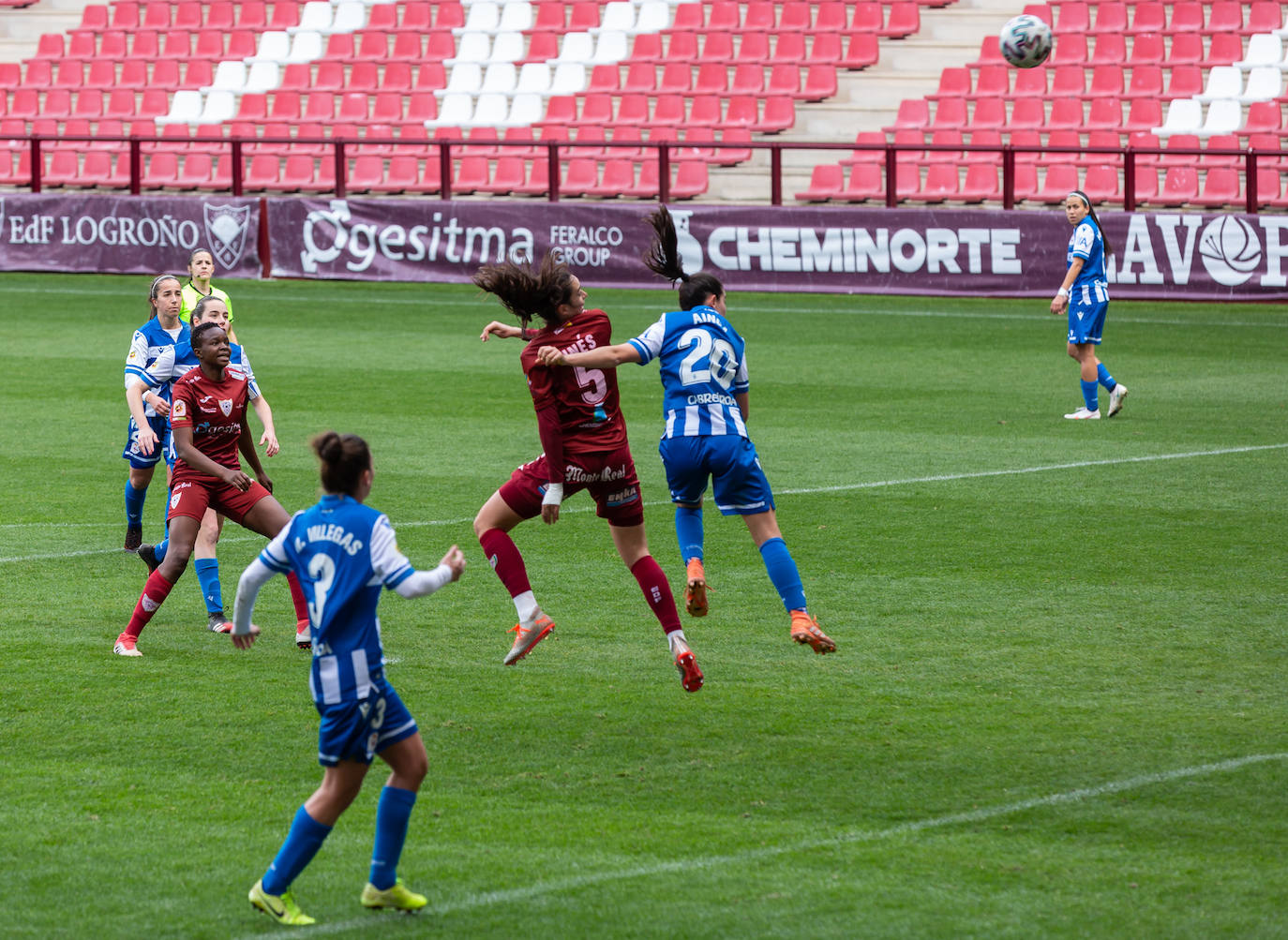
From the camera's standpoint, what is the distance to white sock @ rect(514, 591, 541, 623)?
8.70 m

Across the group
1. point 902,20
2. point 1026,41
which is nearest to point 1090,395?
point 1026,41

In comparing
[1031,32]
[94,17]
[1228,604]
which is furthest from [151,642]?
[94,17]

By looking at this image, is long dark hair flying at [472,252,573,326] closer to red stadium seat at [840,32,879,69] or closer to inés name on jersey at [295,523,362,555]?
inés name on jersey at [295,523,362,555]

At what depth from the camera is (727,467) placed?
29.3 ft

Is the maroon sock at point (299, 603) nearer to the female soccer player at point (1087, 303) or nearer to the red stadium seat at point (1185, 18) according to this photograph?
the female soccer player at point (1087, 303)

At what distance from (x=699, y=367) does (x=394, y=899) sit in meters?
3.76

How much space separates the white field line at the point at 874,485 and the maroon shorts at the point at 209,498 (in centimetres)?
262

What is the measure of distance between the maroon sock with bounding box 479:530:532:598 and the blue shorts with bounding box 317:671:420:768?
3.04 m

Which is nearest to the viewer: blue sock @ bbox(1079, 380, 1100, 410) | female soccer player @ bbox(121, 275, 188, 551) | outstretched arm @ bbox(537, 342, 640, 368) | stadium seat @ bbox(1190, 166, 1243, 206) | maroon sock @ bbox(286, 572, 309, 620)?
outstretched arm @ bbox(537, 342, 640, 368)

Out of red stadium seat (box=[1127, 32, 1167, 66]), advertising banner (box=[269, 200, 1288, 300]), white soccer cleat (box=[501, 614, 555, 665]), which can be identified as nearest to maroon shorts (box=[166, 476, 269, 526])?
white soccer cleat (box=[501, 614, 555, 665])

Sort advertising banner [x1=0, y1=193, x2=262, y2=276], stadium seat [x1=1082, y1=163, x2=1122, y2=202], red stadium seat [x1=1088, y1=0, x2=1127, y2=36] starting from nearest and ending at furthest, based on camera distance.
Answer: stadium seat [x1=1082, y1=163, x2=1122, y2=202]
advertising banner [x1=0, y1=193, x2=262, y2=276]
red stadium seat [x1=1088, y1=0, x2=1127, y2=36]

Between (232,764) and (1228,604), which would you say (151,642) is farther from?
(1228,604)

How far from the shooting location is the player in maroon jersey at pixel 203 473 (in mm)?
9109

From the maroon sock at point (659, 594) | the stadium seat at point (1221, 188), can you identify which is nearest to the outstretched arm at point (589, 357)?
the maroon sock at point (659, 594)
